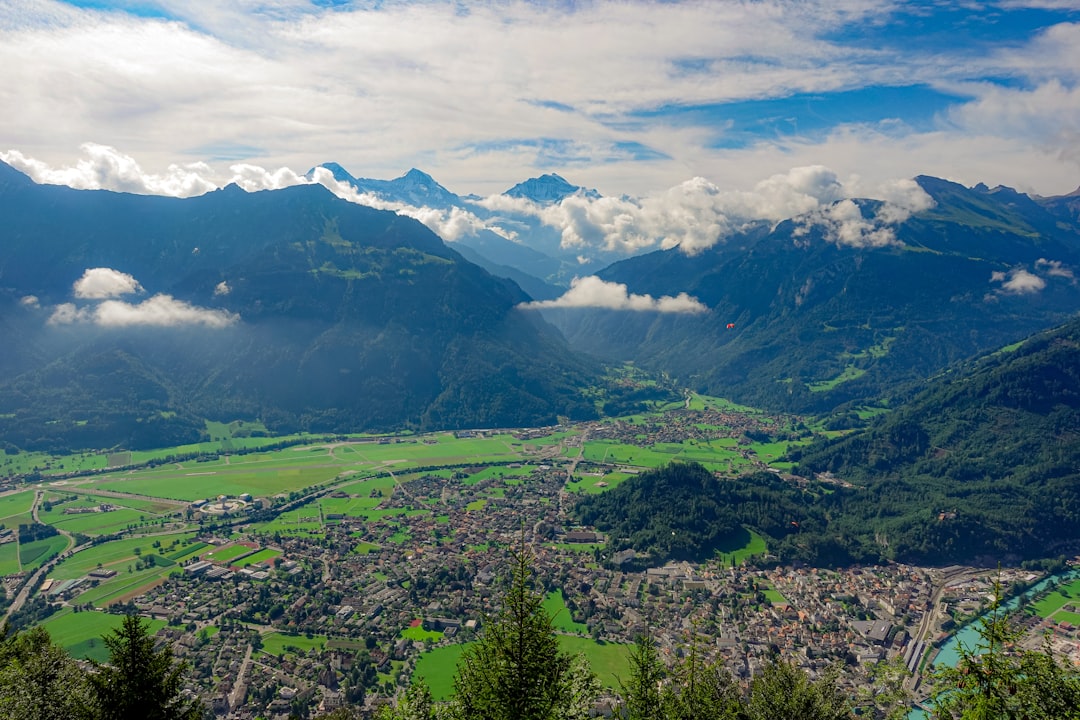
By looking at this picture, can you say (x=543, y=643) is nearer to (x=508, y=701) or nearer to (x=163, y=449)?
(x=508, y=701)

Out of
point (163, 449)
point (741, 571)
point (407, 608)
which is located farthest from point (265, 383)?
point (741, 571)

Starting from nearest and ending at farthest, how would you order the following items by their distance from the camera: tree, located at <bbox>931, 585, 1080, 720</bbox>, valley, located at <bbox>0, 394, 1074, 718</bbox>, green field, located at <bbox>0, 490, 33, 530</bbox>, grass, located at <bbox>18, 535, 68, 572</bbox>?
1. tree, located at <bbox>931, 585, 1080, 720</bbox>
2. valley, located at <bbox>0, 394, 1074, 718</bbox>
3. grass, located at <bbox>18, 535, 68, 572</bbox>
4. green field, located at <bbox>0, 490, 33, 530</bbox>

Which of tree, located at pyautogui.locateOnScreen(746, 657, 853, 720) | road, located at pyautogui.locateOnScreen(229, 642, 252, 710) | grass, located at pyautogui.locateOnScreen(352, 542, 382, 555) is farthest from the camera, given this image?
grass, located at pyautogui.locateOnScreen(352, 542, 382, 555)

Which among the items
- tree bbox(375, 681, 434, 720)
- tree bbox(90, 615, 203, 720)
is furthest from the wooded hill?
tree bbox(90, 615, 203, 720)

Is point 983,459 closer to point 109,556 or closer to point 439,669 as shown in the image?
point 439,669

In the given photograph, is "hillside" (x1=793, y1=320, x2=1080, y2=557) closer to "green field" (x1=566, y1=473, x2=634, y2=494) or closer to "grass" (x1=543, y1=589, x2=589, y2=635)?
"green field" (x1=566, y1=473, x2=634, y2=494)

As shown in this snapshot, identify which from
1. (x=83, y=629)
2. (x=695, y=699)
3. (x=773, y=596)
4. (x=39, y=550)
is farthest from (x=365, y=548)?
(x=695, y=699)
